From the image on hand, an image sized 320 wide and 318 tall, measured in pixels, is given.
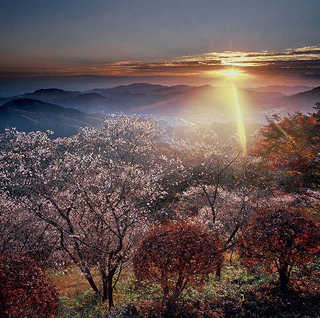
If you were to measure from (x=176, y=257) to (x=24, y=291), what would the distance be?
6.93 m

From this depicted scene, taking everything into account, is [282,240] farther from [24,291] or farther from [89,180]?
[24,291]

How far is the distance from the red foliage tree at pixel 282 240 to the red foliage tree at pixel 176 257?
82.1 inches

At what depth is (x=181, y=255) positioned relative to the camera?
11.8 meters

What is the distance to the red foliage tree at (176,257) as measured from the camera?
11836 mm

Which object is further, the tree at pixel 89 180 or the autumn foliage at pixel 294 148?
the autumn foliage at pixel 294 148

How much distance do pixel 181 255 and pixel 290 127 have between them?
76.0 feet

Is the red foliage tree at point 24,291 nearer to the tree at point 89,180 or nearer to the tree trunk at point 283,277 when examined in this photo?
the tree at point 89,180

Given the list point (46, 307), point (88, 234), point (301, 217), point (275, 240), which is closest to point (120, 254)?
point (88, 234)

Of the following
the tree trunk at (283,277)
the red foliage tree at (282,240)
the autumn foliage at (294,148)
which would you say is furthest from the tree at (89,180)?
the autumn foliage at (294,148)

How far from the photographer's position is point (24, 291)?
1166 cm

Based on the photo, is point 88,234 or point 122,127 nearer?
point 88,234

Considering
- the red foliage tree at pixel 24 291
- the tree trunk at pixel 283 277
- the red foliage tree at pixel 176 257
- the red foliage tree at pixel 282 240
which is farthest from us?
the tree trunk at pixel 283 277

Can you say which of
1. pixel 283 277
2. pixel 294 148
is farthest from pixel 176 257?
pixel 294 148

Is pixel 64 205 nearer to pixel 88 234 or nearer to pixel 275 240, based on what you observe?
pixel 88 234
